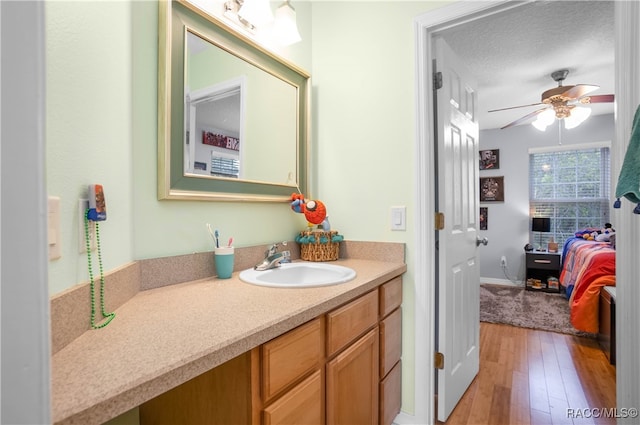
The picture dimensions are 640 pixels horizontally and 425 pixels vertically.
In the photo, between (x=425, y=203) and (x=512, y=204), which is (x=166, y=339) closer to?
(x=425, y=203)

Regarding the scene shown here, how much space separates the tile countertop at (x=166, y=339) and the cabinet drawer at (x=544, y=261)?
4325mm

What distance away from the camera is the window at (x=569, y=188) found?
4.55m

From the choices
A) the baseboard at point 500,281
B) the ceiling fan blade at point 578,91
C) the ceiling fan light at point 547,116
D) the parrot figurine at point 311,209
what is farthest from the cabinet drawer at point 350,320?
the baseboard at point 500,281

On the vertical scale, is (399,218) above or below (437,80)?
below

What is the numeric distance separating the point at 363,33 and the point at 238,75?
A: 2.57ft

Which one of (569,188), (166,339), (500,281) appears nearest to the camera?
(166,339)

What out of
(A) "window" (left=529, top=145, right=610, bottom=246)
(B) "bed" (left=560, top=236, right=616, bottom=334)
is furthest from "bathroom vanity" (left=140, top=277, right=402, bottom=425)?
(A) "window" (left=529, top=145, right=610, bottom=246)

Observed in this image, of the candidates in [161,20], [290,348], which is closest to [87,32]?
[161,20]

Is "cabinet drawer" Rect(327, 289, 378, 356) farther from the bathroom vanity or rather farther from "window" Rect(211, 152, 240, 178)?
"window" Rect(211, 152, 240, 178)

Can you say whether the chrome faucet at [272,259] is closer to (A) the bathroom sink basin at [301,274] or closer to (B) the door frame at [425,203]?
(A) the bathroom sink basin at [301,274]

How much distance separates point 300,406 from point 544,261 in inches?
184

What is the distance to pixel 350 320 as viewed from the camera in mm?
1136

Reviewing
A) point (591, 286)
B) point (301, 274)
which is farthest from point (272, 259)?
point (591, 286)

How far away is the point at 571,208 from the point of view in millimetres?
4750
